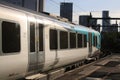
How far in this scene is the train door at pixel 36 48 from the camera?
12.0 metres

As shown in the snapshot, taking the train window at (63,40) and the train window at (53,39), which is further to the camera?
the train window at (63,40)

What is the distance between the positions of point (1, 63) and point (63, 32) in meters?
7.19

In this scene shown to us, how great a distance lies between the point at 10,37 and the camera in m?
10.3

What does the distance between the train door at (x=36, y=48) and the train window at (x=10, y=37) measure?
41.5 inches

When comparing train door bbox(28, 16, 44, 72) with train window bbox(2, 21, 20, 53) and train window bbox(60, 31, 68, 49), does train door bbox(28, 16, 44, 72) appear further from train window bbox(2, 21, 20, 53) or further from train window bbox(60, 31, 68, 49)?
train window bbox(60, 31, 68, 49)

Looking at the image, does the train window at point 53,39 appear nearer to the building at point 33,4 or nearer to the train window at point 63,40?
the train window at point 63,40

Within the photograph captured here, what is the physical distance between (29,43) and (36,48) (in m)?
0.75

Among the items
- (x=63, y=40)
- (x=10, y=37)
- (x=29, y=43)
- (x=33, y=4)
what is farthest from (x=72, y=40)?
(x=33, y=4)

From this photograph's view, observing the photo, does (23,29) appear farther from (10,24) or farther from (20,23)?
(10,24)

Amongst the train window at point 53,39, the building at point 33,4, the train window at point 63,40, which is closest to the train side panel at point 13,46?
the train window at point 53,39

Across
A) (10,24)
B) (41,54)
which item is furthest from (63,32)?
(10,24)

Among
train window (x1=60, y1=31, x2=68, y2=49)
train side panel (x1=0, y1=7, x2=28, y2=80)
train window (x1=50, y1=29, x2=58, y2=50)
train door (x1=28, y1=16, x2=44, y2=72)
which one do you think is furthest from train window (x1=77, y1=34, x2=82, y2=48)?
train side panel (x1=0, y1=7, x2=28, y2=80)

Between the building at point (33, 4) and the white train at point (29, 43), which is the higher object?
the building at point (33, 4)

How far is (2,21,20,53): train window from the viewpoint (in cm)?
996
